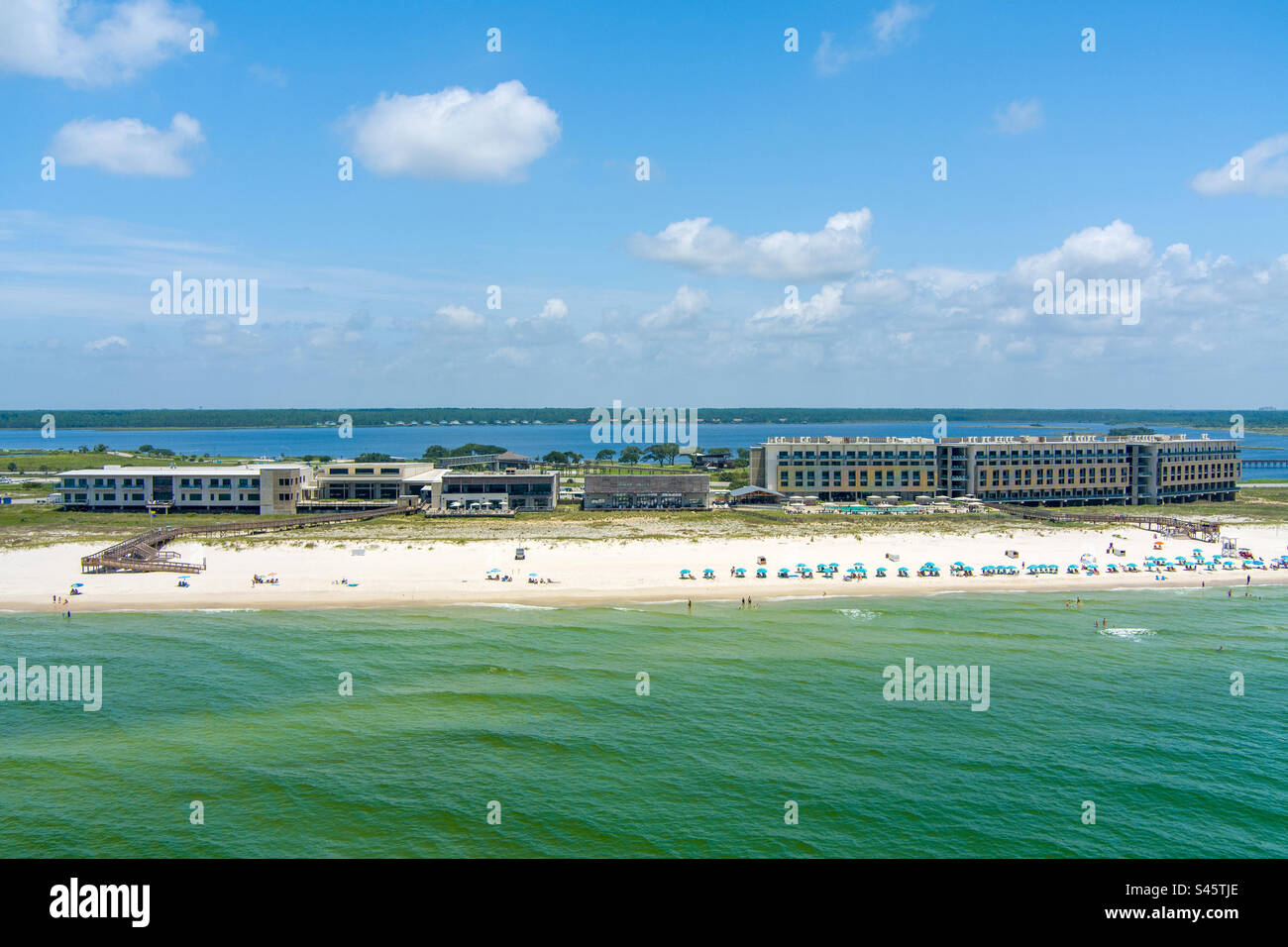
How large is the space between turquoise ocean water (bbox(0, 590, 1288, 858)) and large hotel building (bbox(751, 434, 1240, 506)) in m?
65.5

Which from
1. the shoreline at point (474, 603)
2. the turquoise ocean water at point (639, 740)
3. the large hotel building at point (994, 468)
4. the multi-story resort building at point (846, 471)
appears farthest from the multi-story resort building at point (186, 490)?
the multi-story resort building at point (846, 471)

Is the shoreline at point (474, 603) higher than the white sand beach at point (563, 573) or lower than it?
lower

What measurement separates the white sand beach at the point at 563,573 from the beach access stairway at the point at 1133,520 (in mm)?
3850

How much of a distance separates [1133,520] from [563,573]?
77834mm

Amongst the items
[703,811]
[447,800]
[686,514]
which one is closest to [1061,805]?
[703,811]

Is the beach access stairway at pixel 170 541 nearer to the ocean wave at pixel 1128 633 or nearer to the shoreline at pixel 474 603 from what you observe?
the shoreline at pixel 474 603

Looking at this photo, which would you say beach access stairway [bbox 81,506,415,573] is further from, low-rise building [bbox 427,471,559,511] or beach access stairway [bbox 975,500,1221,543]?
beach access stairway [bbox 975,500,1221,543]

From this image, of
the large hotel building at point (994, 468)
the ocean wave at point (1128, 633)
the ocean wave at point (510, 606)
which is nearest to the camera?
the ocean wave at point (1128, 633)

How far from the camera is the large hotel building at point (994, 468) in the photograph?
4924 inches

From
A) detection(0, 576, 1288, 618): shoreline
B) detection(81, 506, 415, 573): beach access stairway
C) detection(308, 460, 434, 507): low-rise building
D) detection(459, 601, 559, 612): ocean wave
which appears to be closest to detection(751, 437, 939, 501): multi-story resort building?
Result: detection(308, 460, 434, 507): low-rise building

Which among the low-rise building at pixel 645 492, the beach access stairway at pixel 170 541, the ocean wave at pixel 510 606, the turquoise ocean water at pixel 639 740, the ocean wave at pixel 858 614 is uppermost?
the low-rise building at pixel 645 492

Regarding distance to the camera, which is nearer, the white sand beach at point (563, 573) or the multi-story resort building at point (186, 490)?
the white sand beach at point (563, 573)

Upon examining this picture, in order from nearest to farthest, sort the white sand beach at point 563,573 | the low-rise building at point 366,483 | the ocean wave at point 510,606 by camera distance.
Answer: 1. the ocean wave at point 510,606
2. the white sand beach at point 563,573
3. the low-rise building at point 366,483

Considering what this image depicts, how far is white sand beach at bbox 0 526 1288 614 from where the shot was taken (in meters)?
66.6
